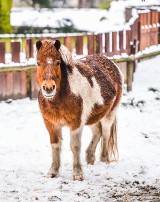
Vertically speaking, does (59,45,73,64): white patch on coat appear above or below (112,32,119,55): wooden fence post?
above

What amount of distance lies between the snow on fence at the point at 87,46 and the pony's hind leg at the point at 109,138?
4.74 metres

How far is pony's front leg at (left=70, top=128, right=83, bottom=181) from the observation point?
7172 millimetres

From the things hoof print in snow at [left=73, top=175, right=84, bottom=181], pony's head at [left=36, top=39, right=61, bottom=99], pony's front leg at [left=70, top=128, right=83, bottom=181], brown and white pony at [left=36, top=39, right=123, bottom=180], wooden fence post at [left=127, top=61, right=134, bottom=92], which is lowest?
wooden fence post at [left=127, top=61, right=134, bottom=92]

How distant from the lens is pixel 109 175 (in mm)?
7668

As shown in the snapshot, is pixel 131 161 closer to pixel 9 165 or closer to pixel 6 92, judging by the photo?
pixel 9 165

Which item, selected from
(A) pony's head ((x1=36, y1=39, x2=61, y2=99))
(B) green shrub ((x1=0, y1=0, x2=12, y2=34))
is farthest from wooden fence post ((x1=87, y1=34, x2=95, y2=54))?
(B) green shrub ((x1=0, y1=0, x2=12, y2=34))

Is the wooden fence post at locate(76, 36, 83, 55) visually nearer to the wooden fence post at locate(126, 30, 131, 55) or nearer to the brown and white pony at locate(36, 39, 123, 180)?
the wooden fence post at locate(126, 30, 131, 55)

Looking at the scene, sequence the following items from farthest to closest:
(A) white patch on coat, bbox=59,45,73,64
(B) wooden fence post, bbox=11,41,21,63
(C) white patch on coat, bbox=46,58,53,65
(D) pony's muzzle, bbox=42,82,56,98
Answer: (B) wooden fence post, bbox=11,41,21,63 → (A) white patch on coat, bbox=59,45,73,64 → (C) white patch on coat, bbox=46,58,53,65 → (D) pony's muzzle, bbox=42,82,56,98

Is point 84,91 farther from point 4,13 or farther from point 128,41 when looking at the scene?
point 4,13

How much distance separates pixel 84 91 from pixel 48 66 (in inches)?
30.1

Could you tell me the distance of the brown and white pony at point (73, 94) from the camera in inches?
263

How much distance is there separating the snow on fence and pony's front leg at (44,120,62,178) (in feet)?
17.5

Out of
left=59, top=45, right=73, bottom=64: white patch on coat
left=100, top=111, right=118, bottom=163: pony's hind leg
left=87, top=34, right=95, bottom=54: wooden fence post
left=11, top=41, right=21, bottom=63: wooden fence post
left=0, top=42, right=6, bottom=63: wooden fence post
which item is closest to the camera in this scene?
left=59, top=45, right=73, bottom=64: white patch on coat

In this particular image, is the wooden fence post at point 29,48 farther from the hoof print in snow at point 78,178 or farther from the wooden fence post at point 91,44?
the hoof print in snow at point 78,178
